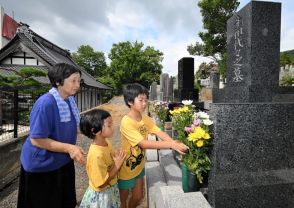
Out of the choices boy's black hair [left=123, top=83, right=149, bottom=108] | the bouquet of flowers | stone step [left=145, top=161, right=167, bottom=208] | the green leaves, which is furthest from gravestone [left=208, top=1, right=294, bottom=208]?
the green leaves

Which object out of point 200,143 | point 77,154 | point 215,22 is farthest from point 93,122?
point 215,22

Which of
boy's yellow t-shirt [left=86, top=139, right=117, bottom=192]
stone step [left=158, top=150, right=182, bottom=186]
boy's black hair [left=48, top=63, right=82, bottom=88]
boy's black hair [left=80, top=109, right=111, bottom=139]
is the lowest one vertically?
stone step [left=158, top=150, right=182, bottom=186]

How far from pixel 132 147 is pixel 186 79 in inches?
347

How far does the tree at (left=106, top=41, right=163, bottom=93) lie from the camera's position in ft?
153

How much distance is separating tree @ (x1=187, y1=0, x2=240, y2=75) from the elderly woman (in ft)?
76.6

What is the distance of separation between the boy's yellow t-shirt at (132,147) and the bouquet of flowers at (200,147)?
59 cm

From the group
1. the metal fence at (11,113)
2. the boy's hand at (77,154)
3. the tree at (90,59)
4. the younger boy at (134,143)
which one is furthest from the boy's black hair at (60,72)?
the tree at (90,59)

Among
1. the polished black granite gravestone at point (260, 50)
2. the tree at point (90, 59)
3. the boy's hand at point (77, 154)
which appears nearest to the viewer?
the boy's hand at point (77, 154)

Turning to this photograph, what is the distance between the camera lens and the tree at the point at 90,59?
6397 cm

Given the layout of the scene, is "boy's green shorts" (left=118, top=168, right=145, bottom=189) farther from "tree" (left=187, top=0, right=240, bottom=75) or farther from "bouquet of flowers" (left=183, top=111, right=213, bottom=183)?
"tree" (left=187, top=0, right=240, bottom=75)

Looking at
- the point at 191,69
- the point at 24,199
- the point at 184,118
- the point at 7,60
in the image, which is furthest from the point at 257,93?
the point at 7,60

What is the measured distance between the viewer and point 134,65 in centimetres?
4697

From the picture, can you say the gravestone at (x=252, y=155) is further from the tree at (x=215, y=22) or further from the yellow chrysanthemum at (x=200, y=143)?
the tree at (x=215, y=22)

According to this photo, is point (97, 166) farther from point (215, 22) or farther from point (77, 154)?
point (215, 22)
